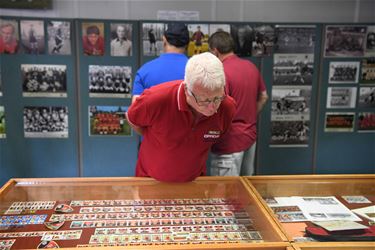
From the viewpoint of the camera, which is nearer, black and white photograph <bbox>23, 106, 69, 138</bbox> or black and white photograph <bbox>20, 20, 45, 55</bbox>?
black and white photograph <bbox>20, 20, 45, 55</bbox>

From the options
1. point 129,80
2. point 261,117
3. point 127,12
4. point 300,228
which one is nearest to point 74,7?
point 127,12

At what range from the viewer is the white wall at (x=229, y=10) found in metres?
3.71

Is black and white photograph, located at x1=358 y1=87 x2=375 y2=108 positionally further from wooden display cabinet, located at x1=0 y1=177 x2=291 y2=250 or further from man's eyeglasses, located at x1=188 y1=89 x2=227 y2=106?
man's eyeglasses, located at x1=188 y1=89 x2=227 y2=106

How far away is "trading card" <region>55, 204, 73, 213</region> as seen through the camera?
1.72m

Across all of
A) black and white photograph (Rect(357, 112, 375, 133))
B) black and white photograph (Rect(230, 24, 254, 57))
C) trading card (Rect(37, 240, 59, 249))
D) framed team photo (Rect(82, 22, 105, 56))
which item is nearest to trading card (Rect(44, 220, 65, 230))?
trading card (Rect(37, 240, 59, 249))

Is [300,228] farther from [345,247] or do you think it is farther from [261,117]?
[261,117]


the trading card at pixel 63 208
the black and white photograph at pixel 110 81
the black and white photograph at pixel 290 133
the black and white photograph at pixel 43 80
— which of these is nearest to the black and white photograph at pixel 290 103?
the black and white photograph at pixel 290 133

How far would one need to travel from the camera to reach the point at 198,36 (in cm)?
360

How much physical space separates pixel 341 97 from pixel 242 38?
1.24m

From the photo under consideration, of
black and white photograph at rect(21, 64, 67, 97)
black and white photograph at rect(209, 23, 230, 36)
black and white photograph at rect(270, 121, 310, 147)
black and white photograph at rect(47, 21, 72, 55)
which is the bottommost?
black and white photograph at rect(270, 121, 310, 147)

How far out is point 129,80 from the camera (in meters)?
3.62

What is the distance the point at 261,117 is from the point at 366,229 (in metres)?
2.25

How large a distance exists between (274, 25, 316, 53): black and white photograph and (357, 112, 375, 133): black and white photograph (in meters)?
0.95

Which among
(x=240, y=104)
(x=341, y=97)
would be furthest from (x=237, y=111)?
(x=341, y=97)
